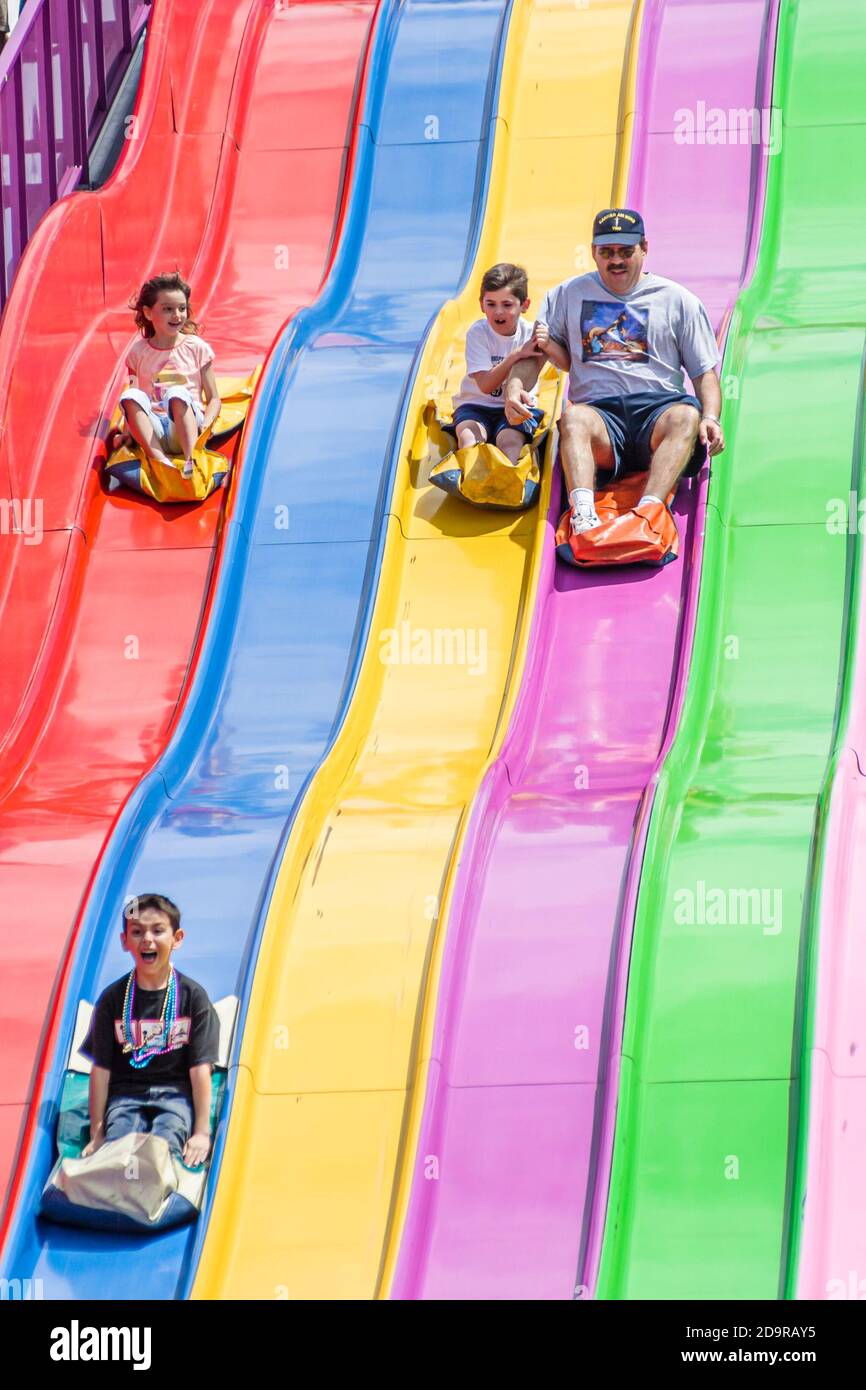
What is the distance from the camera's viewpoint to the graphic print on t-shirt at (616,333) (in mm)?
8172

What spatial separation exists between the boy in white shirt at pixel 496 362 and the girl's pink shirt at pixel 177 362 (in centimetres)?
98

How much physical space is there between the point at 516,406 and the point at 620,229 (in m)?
0.76

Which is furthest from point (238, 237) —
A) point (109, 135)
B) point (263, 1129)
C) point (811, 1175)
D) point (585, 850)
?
point (811, 1175)

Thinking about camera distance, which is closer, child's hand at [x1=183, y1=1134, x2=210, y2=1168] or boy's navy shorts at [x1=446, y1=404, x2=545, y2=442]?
child's hand at [x1=183, y1=1134, x2=210, y2=1168]

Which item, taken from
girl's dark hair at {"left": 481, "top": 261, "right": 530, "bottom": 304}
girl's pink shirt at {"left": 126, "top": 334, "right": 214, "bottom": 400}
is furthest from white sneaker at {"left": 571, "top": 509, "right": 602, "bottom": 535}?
girl's pink shirt at {"left": 126, "top": 334, "right": 214, "bottom": 400}

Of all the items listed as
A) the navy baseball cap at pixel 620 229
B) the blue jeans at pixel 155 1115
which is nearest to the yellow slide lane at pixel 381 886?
the blue jeans at pixel 155 1115

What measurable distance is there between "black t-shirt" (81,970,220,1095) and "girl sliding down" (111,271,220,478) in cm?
279

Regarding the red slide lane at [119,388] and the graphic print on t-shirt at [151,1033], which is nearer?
the graphic print on t-shirt at [151,1033]

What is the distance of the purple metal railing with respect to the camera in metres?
8.91

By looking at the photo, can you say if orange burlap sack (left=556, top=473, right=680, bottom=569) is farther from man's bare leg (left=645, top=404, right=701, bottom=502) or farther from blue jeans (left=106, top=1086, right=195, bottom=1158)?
blue jeans (left=106, top=1086, right=195, bottom=1158)

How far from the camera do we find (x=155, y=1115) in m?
5.89

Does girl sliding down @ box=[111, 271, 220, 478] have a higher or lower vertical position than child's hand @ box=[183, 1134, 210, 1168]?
higher
